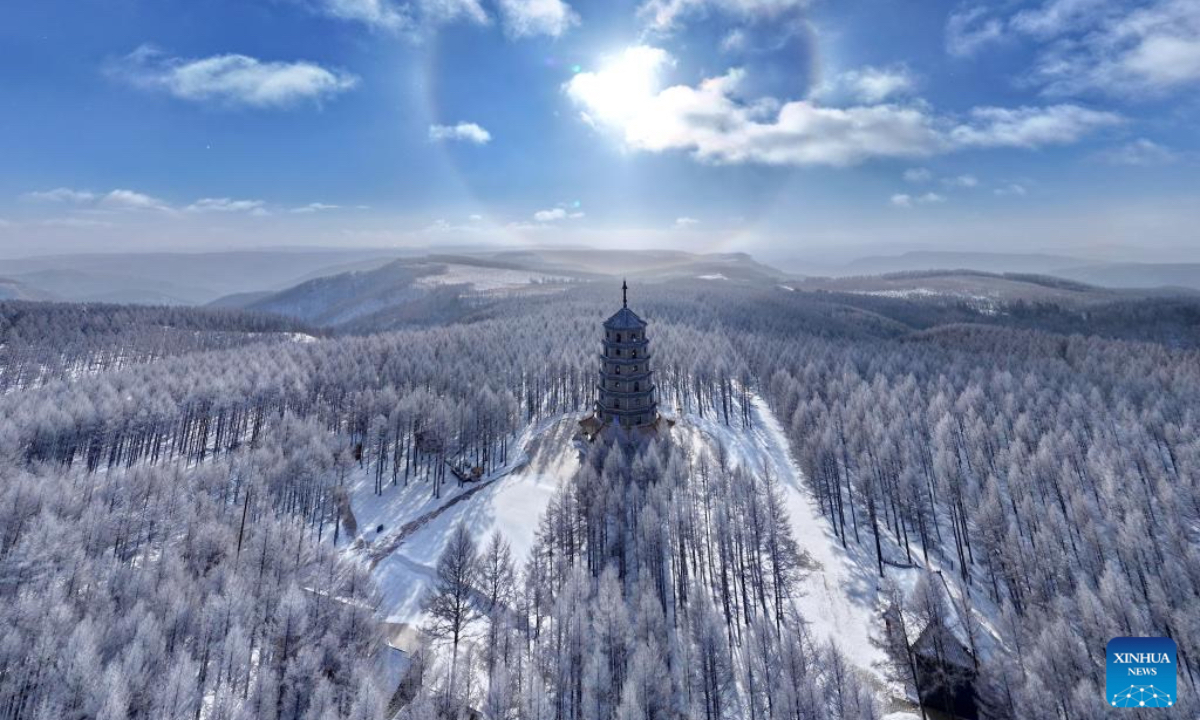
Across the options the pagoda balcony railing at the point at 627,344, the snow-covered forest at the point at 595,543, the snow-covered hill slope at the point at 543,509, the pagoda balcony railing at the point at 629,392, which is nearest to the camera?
the snow-covered forest at the point at 595,543

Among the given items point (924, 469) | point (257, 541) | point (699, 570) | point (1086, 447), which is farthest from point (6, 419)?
point (1086, 447)

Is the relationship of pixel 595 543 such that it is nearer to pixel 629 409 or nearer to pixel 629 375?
pixel 629 409

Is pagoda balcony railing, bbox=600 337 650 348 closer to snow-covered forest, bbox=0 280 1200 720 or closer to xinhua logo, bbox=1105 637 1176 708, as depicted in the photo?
snow-covered forest, bbox=0 280 1200 720

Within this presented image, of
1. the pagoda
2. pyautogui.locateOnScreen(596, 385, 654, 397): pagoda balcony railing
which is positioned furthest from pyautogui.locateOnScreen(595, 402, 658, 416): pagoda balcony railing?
pyautogui.locateOnScreen(596, 385, 654, 397): pagoda balcony railing

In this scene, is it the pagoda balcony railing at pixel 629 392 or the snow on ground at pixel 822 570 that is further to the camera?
the pagoda balcony railing at pixel 629 392

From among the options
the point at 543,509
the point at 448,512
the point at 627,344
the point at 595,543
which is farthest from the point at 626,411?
the point at 448,512

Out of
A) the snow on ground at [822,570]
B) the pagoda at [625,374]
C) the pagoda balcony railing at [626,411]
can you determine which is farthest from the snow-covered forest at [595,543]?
the pagoda at [625,374]

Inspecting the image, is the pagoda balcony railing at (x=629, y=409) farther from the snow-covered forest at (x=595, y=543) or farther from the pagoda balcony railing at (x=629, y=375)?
the snow-covered forest at (x=595, y=543)
